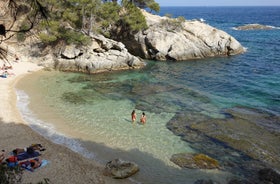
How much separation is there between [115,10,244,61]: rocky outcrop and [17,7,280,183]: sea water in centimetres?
310

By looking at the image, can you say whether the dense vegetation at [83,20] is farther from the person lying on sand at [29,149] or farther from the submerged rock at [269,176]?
the submerged rock at [269,176]

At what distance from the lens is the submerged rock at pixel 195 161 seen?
18.1m

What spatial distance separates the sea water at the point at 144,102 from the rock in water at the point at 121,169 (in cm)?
44

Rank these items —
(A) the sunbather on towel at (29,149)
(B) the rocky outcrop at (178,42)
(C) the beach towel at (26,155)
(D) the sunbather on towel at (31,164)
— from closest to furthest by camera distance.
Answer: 1. (D) the sunbather on towel at (31,164)
2. (C) the beach towel at (26,155)
3. (A) the sunbather on towel at (29,149)
4. (B) the rocky outcrop at (178,42)

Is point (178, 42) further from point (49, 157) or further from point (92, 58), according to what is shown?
point (49, 157)

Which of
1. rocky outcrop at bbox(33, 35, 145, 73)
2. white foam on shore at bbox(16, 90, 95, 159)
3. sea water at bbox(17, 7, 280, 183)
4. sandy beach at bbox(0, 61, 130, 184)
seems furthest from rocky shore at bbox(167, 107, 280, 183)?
rocky outcrop at bbox(33, 35, 145, 73)

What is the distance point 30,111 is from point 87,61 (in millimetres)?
17613

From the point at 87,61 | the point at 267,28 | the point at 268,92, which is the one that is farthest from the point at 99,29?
the point at 267,28

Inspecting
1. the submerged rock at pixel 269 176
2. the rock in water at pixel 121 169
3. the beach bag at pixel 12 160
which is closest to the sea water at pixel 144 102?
the rock in water at pixel 121 169

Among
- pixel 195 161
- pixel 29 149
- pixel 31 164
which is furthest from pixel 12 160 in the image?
pixel 195 161

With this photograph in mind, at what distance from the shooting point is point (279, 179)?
16.6 metres

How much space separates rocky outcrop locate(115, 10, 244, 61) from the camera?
52.2m

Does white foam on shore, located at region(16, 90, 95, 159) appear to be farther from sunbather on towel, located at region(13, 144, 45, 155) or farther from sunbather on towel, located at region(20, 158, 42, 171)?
sunbather on towel, located at region(20, 158, 42, 171)

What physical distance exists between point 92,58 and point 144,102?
54.4 ft
